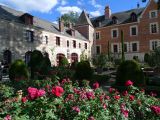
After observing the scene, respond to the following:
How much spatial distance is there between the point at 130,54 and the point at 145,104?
3826 centimetres

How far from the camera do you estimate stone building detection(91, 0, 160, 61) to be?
40.7 meters

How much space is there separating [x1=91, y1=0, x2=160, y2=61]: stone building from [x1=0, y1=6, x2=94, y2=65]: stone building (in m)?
3.28

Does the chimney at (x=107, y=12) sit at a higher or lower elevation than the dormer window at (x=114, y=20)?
higher

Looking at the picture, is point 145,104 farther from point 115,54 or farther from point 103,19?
point 103,19

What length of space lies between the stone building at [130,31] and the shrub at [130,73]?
89.7 ft

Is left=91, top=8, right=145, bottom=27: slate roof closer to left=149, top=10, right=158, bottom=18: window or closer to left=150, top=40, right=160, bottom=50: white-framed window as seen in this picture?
left=149, top=10, right=158, bottom=18: window

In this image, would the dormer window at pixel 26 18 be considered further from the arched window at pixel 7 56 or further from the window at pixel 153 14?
the window at pixel 153 14

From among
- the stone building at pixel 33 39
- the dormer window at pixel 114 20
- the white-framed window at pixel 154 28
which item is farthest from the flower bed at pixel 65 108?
the dormer window at pixel 114 20

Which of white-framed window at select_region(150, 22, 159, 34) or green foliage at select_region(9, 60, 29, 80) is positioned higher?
white-framed window at select_region(150, 22, 159, 34)

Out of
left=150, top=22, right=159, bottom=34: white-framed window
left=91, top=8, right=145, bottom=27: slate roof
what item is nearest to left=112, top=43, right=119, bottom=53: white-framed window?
left=91, top=8, right=145, bottom=27: slate roof

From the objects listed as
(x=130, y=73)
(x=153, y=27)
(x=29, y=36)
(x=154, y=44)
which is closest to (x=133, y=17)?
(x=153, y=27)

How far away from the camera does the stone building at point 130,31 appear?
40.7 metres

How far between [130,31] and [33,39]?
60.9 ft

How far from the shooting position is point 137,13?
143 ft
